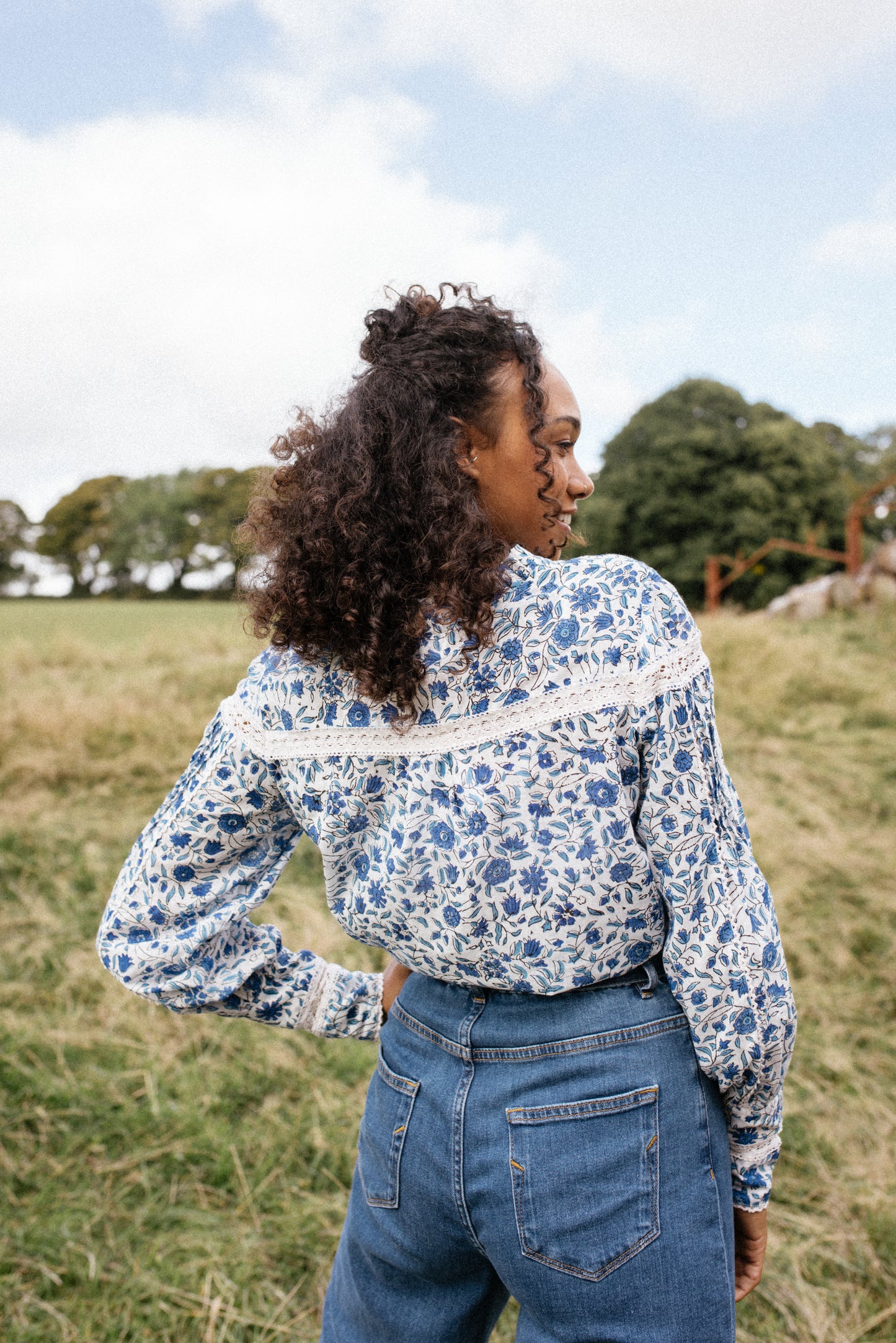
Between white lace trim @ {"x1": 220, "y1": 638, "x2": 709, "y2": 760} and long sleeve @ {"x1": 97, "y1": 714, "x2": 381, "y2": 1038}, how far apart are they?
0.04 m

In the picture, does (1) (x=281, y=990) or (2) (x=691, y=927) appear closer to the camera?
(2) (x=691, y=927)

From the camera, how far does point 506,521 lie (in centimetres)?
102

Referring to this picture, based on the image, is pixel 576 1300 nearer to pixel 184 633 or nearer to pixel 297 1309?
pixel 297 1309

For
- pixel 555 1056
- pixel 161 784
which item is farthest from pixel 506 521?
pixel 161 784

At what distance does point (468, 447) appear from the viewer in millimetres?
980

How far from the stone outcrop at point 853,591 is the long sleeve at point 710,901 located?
960 cm

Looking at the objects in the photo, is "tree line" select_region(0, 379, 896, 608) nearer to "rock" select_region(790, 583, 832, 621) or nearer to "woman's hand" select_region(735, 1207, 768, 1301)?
"rock" select_region(790, 583, 832, 621)

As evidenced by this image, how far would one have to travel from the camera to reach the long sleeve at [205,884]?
107 centimetres

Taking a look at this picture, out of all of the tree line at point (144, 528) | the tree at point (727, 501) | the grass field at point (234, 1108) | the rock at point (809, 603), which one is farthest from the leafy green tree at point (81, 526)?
the grass field at point (234, 1108)

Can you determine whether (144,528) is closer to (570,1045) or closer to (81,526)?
(81,526)

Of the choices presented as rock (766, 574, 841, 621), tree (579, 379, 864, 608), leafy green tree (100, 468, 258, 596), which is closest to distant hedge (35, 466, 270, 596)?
leafy green tree (100, 468, 258, 596)

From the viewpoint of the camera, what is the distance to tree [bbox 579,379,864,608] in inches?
787

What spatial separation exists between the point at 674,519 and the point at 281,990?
809 inches

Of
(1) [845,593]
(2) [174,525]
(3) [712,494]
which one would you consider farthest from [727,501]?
Answer: (2) [174,525]
